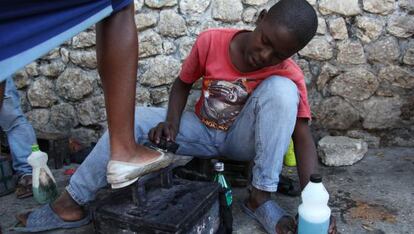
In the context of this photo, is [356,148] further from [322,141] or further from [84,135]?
[84,135]

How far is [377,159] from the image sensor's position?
2854 mm

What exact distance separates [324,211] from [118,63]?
0.99 m

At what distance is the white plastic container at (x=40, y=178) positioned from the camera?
7.62 feet

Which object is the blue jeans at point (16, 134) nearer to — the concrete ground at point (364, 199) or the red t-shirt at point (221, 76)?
the concrete ground at point (364, 199)

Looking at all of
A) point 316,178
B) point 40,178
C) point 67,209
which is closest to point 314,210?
point 316,178

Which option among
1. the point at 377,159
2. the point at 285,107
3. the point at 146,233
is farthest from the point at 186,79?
the point at 377,159

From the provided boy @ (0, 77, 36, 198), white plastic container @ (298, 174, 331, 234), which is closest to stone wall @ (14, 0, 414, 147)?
boy @ (0, 77, 36, 198)

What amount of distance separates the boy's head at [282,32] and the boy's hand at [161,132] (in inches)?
19.7

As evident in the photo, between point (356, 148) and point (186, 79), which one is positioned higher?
point (186, 79)

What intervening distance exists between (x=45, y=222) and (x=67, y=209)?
0.11 metres

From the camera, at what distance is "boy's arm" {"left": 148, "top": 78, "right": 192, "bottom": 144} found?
2041mm

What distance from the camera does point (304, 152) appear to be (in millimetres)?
2029

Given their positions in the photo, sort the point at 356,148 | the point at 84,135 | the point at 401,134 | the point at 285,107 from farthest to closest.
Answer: the point at 84,135 → the point at 401,134 → the point at 356,148 → the point at 285,107

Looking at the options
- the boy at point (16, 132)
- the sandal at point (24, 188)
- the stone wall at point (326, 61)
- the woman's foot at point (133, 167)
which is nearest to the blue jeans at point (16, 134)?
the boy at point (16, 132)
